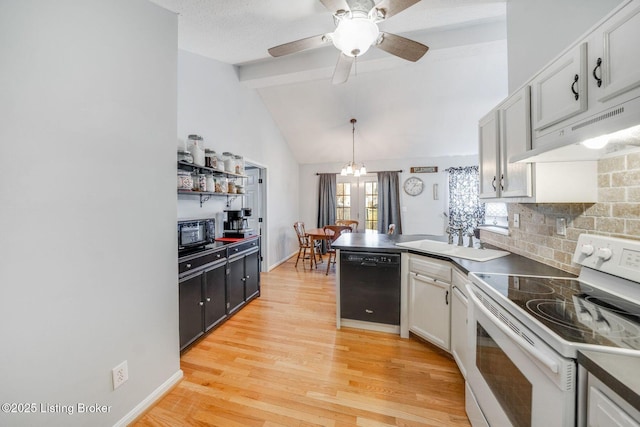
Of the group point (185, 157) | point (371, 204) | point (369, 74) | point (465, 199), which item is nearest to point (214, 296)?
point (185, 157)

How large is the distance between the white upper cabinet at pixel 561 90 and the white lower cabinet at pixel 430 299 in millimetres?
1168

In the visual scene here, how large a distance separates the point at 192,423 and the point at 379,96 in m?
4.60

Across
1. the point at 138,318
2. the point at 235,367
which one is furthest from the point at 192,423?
the point at 138,318

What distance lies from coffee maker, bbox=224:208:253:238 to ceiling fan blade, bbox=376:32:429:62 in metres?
2.39

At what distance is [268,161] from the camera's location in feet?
15.4

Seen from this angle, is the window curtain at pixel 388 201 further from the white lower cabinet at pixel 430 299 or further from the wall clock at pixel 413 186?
the white lower cabinet at pixel 430 299

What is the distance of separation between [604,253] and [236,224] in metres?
3.21

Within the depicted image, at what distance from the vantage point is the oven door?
30.0 inches

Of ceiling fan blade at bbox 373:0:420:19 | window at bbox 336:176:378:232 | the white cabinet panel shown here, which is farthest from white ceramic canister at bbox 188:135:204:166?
window at bbox 336:176:378:232

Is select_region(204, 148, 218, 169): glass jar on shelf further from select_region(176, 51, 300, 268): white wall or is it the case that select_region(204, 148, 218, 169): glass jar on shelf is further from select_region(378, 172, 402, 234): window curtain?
select_region(378, 172, 402, 234): window curtain

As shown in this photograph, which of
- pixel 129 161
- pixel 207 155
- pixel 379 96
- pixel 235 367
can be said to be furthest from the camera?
pixel 379 96

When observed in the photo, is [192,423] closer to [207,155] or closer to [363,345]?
[363,345]

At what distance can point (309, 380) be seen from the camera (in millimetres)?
1820

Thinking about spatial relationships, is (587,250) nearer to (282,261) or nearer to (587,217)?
(587,217)
